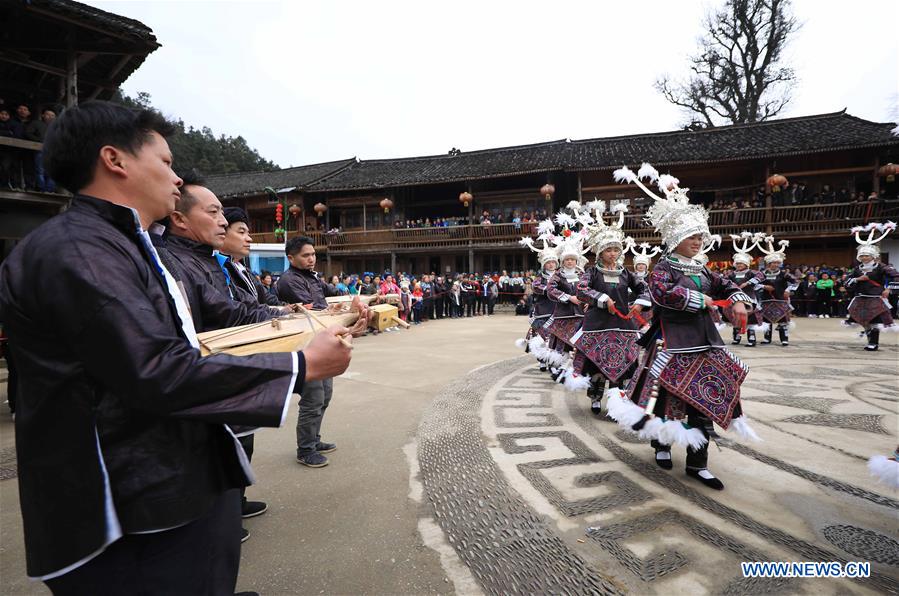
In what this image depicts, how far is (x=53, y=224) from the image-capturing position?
1127 millimetres

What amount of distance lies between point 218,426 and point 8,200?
11880mm

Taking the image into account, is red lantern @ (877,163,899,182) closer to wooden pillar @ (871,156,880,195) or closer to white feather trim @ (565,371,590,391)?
wooden pillar @ (871,156,880,195)

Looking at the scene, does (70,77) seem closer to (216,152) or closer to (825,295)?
(825,295)

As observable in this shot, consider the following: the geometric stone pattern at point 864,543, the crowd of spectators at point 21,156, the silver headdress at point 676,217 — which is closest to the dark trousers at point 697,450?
the geometric stone pattern at point 864,543

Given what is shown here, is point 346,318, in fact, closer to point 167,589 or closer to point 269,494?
point 167,589

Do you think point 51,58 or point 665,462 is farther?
point 51,58

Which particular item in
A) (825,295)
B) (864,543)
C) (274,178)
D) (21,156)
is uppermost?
(274,178)

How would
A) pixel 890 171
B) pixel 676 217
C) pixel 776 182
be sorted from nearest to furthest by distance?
pixel 676 217
pixel 890 171
pixel 776 182

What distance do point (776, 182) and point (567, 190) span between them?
8.30 metres

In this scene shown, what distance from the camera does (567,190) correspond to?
21438 mm

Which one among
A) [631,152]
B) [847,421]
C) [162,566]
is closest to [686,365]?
[847,421]

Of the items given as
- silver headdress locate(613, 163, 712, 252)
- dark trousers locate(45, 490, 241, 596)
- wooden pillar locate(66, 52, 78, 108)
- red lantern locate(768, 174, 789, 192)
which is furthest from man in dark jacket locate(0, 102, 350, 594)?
red lantern locate(768, 174, 789, 192)

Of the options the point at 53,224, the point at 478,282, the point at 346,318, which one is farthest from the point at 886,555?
the point at 478,282

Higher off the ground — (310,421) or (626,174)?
(626,174)
